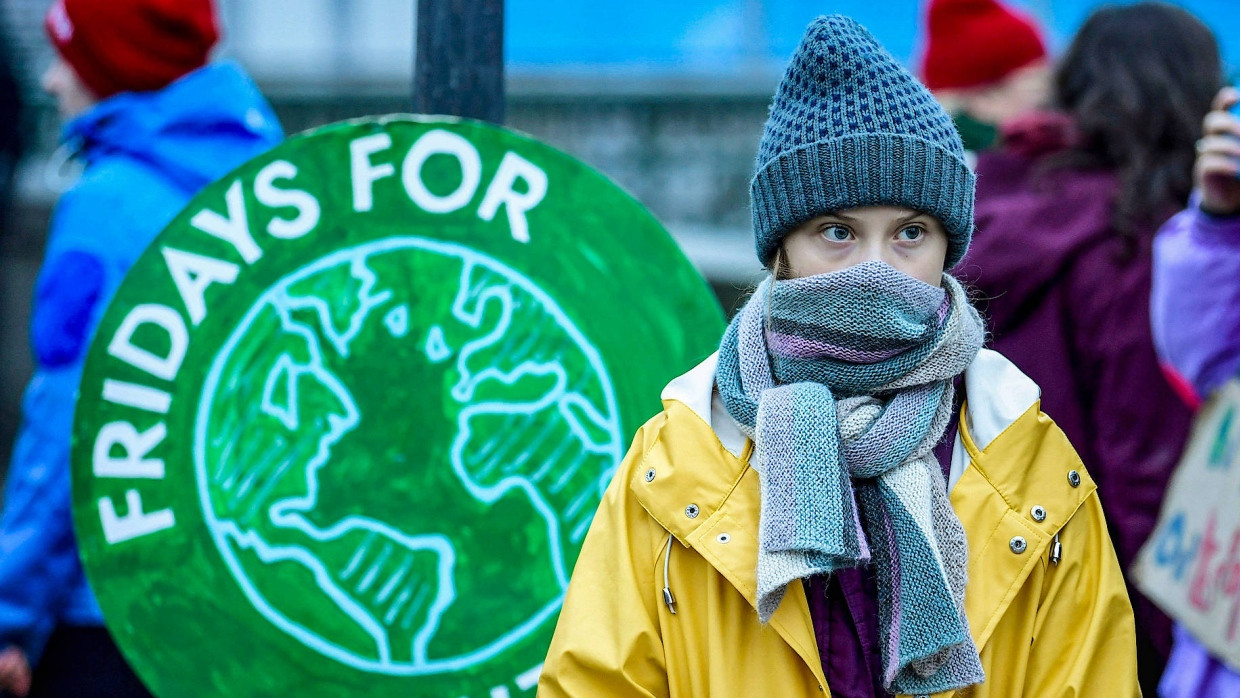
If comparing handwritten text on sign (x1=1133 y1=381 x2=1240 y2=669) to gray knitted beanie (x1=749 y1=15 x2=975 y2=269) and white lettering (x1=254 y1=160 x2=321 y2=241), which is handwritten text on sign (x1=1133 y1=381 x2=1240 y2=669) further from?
white lettering (x1=254 y1=160 x2=321 y2=241)

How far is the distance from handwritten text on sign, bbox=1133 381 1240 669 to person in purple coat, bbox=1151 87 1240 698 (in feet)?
0.40

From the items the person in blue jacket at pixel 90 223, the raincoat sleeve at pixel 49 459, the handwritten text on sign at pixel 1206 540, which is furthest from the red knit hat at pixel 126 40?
the handwritten text on sign at pixel 1206 540

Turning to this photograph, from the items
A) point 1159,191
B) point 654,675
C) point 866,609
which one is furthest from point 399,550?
point 1159,191

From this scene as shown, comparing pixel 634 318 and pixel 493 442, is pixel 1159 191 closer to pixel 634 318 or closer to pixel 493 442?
pixel 634 318

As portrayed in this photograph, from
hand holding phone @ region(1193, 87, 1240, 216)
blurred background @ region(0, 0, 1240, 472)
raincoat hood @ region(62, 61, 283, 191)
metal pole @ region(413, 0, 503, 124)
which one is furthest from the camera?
blurred background @ region(0, 0, 1240, 472)

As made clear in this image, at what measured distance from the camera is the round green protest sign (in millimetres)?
2602

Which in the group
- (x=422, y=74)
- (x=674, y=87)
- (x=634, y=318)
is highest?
(x=422, y=74)

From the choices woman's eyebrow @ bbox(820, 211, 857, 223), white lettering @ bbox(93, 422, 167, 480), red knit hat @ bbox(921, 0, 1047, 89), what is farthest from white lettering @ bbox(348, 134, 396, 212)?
red knit hat @ bbox(921, 0, 1047, 89)

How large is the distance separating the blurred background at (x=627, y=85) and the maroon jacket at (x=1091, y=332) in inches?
174

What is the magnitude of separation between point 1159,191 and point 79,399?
204 cm

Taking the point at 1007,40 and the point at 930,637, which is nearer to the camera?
the point at 930,637

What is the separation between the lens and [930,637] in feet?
6.39

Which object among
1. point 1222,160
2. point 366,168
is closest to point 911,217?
point 1222,160

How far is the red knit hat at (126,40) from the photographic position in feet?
11.1
